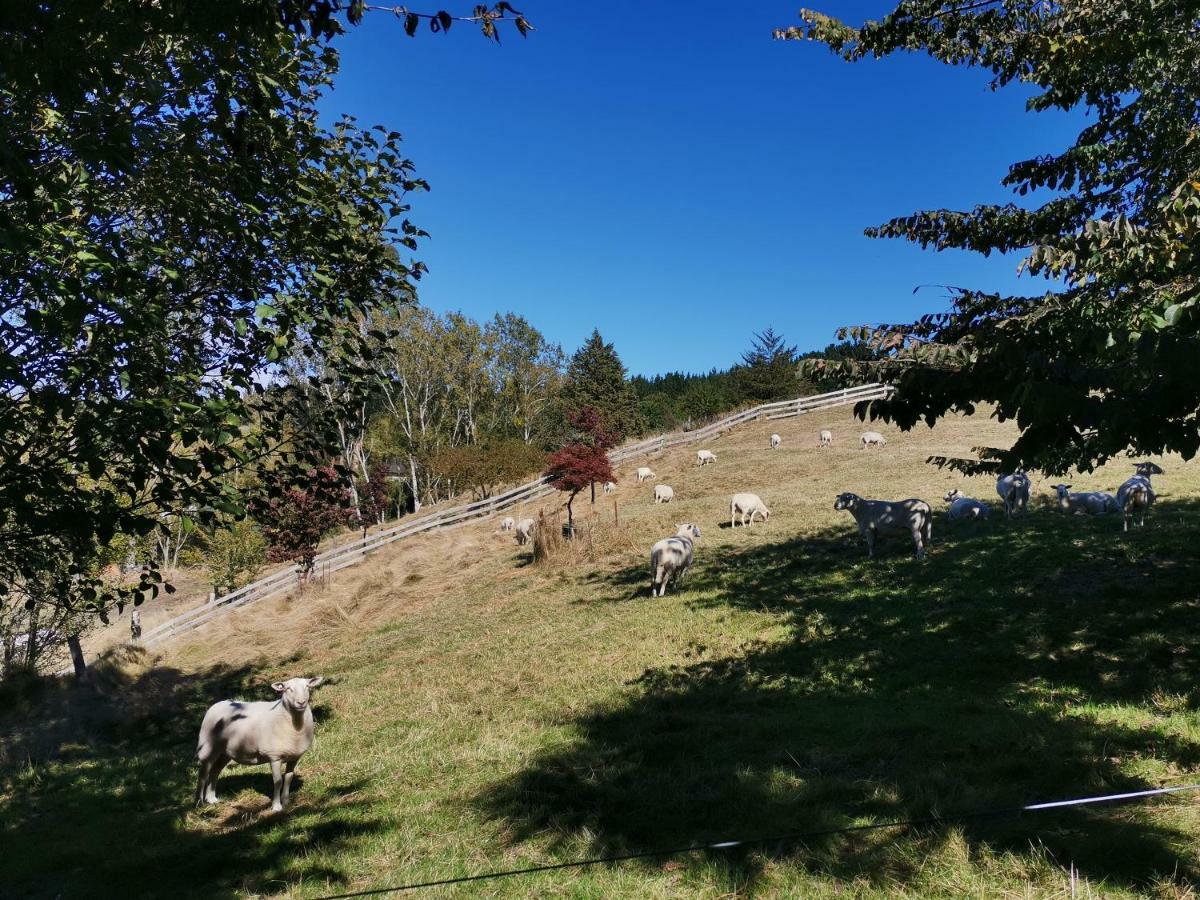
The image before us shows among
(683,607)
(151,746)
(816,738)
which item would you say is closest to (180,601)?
(151,746)

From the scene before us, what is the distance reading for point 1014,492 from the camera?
54.1ft

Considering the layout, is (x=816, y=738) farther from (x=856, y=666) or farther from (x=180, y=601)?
(x=180, y=601)

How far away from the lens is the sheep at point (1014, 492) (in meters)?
16.4

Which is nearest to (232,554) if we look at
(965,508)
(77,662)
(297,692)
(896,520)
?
(77,662)

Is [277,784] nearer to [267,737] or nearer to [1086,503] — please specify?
[267,737]

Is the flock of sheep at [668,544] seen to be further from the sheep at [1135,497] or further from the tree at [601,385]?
the tree at [601,385]

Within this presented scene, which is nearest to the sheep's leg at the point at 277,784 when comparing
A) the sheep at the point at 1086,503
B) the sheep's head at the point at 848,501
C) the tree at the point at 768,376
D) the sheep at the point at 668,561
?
the sheep at the point at 668,561

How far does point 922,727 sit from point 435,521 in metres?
26.4

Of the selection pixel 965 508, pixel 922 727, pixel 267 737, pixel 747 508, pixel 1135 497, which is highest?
pixel 747 508

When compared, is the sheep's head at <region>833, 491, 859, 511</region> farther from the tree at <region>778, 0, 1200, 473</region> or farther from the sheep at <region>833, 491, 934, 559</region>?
the tree at <region>778, 0, 1200, 473</region>

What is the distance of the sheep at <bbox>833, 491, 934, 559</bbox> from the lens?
14.0 m

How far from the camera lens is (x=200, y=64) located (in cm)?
393

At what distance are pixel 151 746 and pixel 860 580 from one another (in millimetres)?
12440

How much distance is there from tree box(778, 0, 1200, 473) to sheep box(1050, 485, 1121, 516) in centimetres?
760
